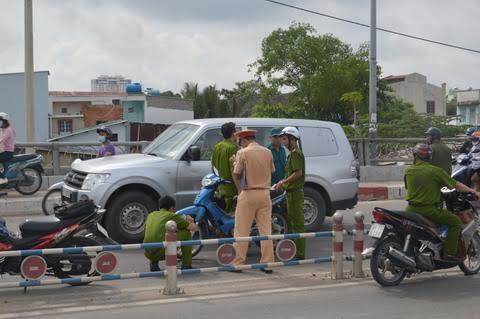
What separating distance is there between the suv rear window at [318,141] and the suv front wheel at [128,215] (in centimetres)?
270

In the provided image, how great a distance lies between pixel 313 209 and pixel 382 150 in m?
8.56

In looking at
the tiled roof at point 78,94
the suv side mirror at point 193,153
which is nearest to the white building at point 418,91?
the tiled roof at point 78,94

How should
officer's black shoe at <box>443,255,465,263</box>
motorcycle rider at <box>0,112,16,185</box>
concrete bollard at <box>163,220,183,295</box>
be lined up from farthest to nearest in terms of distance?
motorcycle rider at <box>0,112,16,185</box> → officer's black shoe at <box>443,255,465,263</box> → concrete bollard at <box>163,220,183,295</box>

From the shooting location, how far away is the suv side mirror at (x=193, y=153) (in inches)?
396

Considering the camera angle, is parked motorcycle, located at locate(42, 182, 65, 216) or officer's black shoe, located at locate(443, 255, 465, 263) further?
parked motorcycle, located at locate(42, 182, 65, 216)

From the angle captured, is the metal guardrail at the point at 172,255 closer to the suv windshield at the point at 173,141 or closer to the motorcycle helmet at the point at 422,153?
the motorcycle helmet at the point at 422,153

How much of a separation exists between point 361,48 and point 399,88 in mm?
15508

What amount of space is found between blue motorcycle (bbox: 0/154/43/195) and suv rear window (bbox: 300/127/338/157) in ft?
21.2

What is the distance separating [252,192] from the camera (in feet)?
26.6

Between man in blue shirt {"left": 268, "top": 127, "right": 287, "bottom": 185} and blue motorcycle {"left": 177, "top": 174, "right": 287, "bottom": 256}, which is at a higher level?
man in blue shirt {"left": 268, "top": 127, "right": 287, "bottom": 185}

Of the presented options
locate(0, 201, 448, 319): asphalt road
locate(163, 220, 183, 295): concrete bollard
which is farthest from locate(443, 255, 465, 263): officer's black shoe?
locate(163, 220, 183, 295): concrete bollard

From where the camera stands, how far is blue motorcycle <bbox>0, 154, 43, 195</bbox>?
14.2 m

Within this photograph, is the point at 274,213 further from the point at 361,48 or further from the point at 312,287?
the point at 361,48

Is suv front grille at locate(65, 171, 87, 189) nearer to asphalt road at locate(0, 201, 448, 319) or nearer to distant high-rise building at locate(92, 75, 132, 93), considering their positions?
asphalt road at locate(0, 201, 448, 319)
